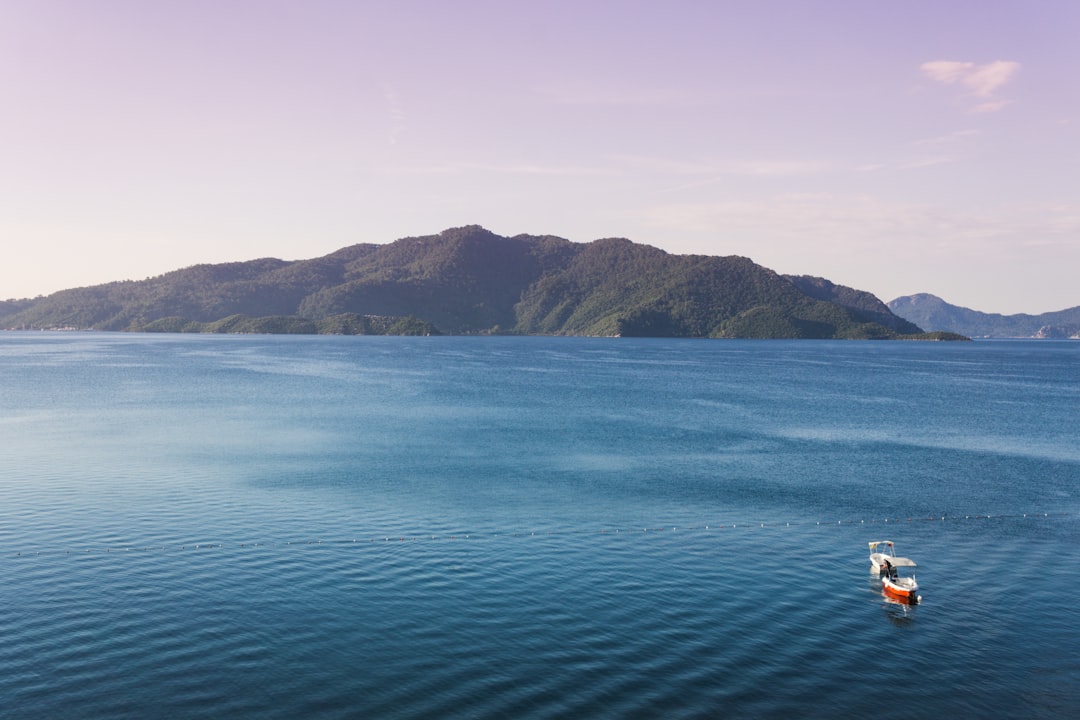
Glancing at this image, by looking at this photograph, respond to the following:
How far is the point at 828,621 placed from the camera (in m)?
44.8

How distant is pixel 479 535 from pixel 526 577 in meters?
10.8

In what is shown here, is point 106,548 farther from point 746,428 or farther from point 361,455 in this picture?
point 746,428

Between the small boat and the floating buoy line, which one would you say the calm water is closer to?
the floating buoy line

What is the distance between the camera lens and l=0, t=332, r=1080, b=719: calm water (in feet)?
118

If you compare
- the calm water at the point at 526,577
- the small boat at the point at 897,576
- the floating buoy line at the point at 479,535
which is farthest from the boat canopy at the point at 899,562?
the floating buoy line at the point at 479,535

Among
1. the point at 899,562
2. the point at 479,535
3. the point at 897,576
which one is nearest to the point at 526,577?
the point at 479,535

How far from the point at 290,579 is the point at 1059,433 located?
130819mm

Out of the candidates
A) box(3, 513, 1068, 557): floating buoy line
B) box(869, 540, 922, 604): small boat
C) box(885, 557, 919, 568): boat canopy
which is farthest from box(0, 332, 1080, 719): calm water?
box(885, 557, 919, 568): boat canopy

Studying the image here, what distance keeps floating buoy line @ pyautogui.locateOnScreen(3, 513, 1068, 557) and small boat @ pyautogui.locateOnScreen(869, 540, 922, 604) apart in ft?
42.8

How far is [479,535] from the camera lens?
61.5m

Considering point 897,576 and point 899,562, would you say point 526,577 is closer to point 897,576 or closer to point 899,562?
point 897,576

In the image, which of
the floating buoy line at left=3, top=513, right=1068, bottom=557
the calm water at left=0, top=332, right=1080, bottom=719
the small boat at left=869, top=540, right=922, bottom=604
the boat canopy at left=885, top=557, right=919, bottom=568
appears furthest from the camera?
the floating buoy line at left=3, top=513, right=1068, bottom=557

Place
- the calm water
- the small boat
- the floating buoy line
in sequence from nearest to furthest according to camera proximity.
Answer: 1. the calm water
2. the small boat
3. the floating buoy line

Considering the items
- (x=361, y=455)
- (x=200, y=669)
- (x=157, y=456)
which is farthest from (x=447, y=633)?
(x=157, y=456)
